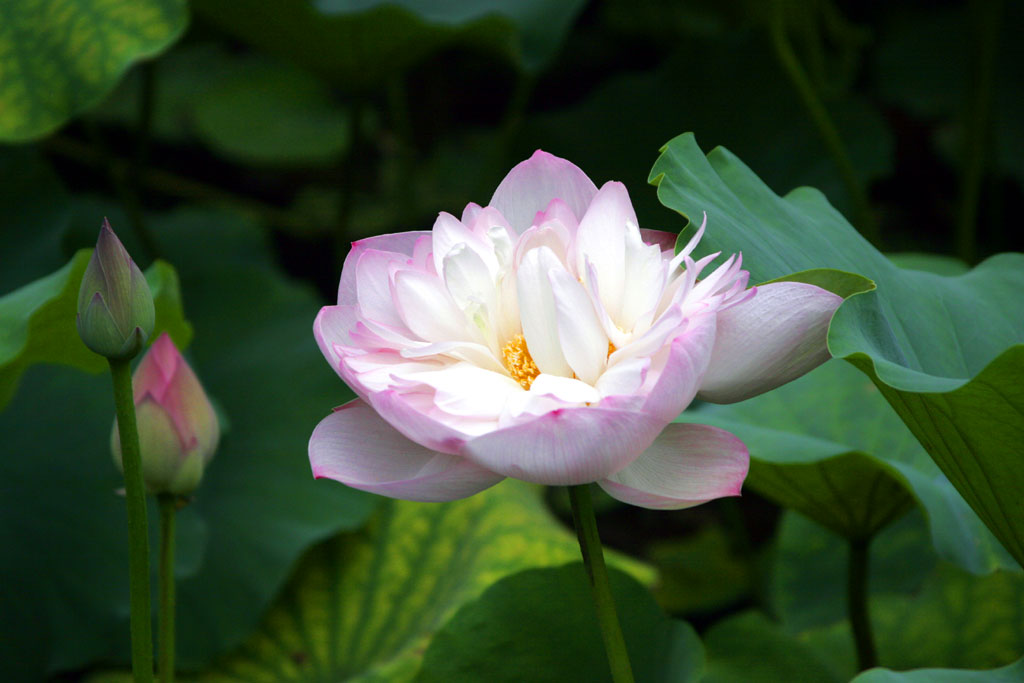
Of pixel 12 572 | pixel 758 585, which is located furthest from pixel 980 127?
pixel 12 572

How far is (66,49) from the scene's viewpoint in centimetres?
108

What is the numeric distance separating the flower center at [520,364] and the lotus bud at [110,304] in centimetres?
18

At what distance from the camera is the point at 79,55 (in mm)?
1069

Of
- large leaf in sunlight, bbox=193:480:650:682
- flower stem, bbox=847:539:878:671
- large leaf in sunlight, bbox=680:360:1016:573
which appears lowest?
large leaf in sunlight, bbox=193:480:650:682

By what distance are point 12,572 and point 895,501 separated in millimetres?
849

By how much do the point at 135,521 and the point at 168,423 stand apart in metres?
0.12

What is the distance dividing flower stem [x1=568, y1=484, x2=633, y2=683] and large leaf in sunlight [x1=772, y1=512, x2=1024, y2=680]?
488mm

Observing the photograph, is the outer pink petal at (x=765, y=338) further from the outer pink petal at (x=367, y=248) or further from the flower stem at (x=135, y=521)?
the flower stem at (x=135, y=521)

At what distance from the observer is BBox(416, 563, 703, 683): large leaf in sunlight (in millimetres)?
612

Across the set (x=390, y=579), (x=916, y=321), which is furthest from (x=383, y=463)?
(x=390, y=579)

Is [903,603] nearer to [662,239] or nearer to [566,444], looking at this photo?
[662,239]

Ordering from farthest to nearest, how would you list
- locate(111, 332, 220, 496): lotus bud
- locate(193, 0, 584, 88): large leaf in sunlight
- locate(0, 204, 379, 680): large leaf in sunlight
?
locate(193, 0, 584, 88): large leaf in sunlight
locate(0, 204, 379, 680): large leaf in sunlight
locate(111, 332, 220, 496): lotus bud

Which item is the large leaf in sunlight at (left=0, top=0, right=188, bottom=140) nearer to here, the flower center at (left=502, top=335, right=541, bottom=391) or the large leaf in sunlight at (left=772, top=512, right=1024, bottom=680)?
the flower center at (left=502, top=335, right=541, bottom=391)

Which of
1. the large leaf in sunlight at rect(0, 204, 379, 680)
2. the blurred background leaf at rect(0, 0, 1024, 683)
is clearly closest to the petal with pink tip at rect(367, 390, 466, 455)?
the blurred background leaf at rect(0, 0, 1024, 683)
